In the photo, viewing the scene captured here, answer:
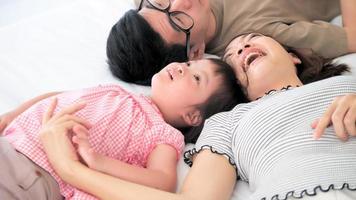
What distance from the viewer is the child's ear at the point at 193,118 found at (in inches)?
48.1

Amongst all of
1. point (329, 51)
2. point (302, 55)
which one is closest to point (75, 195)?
point (302, 55)

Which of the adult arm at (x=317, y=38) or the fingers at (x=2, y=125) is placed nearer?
the fingers at (x=2, y=125)

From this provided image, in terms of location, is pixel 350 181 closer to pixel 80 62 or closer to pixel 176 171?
pixel 176 171

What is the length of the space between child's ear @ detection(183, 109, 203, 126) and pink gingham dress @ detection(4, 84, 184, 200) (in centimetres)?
8

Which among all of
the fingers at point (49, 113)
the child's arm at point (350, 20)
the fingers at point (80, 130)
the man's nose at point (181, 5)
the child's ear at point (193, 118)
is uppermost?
the fingers at point (49, 113)

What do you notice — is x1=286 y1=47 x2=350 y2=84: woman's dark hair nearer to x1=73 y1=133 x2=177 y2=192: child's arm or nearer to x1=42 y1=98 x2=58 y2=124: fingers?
x1=73 y1=133 x2=177 y2=192: child's arm

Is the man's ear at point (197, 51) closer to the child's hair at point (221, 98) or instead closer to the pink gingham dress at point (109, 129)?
the child's hair at point (221, 98)

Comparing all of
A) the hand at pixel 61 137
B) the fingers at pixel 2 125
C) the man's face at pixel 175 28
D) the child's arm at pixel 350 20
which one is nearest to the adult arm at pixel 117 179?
the hand at pixel 61 137

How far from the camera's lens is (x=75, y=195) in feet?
3.20

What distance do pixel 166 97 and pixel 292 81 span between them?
0.33 m

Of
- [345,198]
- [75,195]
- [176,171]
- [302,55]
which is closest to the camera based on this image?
[345,198]

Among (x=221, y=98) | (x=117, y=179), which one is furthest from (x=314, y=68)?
(x=117, y=179)

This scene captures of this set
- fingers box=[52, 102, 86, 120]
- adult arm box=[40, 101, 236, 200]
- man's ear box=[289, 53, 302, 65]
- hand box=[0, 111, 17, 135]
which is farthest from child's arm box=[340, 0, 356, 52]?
hand box=[0, 111, 17, 135]

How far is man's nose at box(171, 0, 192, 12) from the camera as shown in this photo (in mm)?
1426
